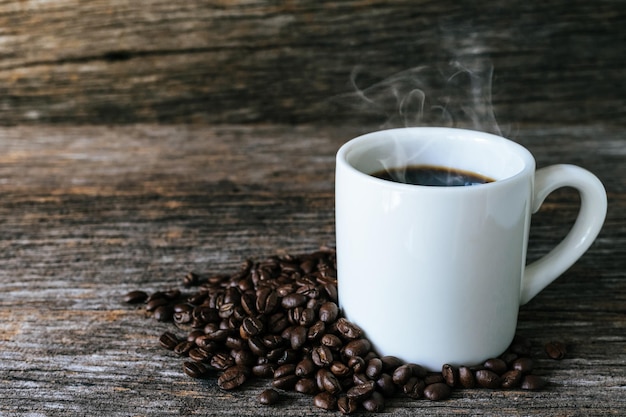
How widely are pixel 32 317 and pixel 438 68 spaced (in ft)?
4.77

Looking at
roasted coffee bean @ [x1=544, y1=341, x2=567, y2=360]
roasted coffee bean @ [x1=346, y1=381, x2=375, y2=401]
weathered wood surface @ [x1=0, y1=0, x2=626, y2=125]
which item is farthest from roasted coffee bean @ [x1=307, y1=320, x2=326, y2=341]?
weathered wood surface @ [x1=0, y1=0, x2=626, y2=125]

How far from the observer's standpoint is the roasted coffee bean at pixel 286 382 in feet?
2.99

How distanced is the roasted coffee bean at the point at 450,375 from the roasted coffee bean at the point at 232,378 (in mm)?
262

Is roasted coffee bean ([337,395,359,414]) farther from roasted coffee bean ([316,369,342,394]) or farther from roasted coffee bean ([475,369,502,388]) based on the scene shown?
roasted coffee bean ([475,369,502,388])

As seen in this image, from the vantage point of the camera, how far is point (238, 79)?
221 cm

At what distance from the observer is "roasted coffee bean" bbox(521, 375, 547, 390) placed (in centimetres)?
90

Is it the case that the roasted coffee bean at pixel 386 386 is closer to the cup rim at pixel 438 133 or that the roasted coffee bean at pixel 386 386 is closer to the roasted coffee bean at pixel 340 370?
the roasted coffee bean at pixel 340 370

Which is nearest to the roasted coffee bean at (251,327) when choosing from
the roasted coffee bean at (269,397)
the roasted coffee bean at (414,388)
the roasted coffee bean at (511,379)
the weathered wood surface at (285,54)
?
the roasted coffee bean at (269,397)

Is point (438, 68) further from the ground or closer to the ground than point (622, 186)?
further from the ground

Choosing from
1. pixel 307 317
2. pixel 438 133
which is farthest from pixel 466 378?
pixel 438 133

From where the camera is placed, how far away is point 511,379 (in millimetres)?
906

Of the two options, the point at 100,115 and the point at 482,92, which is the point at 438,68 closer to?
the point at 482,92

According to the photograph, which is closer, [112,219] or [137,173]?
[112,219]

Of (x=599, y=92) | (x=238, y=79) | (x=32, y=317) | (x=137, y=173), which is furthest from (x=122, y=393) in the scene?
(x=599, y=92)
